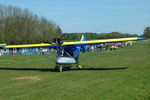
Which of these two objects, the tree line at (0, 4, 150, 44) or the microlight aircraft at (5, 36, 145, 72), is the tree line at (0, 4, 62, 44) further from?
the microlight aircraft at (5, 36, 145, 72)

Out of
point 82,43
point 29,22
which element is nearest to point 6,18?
point 29,22

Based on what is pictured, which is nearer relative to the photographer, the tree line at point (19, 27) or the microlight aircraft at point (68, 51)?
the microlight aircraft at point (68, 51)

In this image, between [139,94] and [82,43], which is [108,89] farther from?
[82,43]

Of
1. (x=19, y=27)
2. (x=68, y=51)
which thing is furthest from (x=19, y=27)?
(x=68, y=51)

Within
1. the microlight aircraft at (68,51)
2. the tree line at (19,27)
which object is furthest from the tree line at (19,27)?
the microlight aircraft at (68,51)

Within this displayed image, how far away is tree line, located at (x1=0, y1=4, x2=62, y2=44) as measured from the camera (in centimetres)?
6638

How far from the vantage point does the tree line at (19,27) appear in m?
66.4

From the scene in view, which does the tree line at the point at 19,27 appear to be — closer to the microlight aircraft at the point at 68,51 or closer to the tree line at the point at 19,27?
the tree line at the point at 19,27

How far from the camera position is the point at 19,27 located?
6944 centimetres

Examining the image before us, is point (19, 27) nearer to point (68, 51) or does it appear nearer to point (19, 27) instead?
point (19, 27)

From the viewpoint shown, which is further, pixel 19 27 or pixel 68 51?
pixel 19 27

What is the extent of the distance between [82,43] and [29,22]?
5636cm

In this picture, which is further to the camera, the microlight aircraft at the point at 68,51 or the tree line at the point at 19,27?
the tree line at the point at 19,27

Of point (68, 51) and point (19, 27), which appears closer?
point (68, 51)
